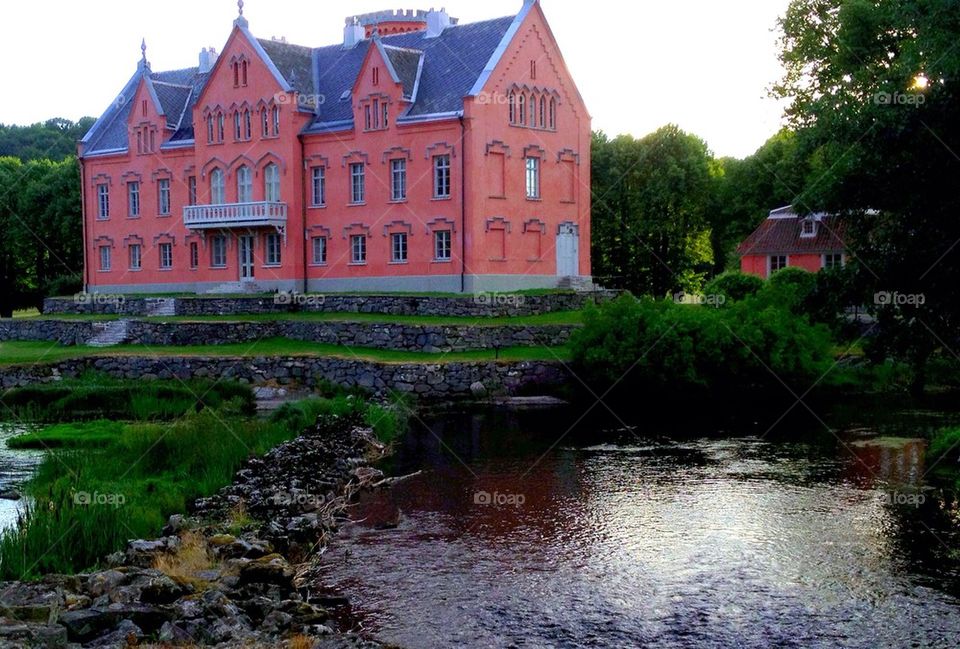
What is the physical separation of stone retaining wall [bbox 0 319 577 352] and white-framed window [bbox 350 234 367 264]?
8.16 meters

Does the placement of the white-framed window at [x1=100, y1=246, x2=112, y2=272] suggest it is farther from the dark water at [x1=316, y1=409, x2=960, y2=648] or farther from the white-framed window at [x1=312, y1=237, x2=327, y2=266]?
the dark water at [x1=316, y1=409, x2=960, y2=648]

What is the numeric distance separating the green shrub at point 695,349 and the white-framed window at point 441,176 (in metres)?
13.7

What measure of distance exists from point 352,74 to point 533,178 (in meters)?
12.6

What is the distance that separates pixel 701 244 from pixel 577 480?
45.5m

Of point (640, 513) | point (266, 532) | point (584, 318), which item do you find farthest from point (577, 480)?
point (584, 318)

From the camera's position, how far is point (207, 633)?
13.6m

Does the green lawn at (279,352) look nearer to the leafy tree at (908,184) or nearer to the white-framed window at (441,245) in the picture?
the white-framed window at (441,245)

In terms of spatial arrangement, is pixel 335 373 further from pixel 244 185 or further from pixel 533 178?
pixel 244 185

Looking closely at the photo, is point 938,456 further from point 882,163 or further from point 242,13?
point 242,13

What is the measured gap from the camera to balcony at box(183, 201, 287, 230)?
55.9 metres

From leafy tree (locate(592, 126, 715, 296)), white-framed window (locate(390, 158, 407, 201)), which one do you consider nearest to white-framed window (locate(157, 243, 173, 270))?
white-framed window (locate(390, 158, 407, 201))

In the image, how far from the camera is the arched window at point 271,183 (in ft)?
187

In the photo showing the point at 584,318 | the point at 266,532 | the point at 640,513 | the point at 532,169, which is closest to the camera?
the point at 266,532

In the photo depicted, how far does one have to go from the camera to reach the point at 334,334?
1767 inches
